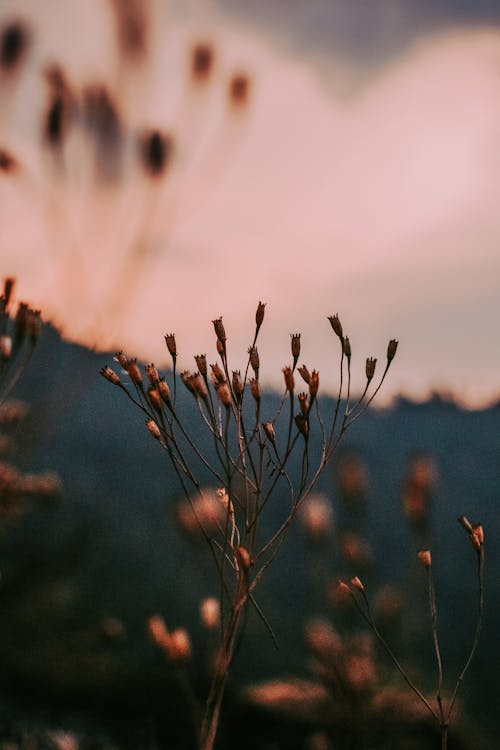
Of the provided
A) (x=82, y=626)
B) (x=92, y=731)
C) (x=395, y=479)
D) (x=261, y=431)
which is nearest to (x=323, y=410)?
(x=395, y=479)

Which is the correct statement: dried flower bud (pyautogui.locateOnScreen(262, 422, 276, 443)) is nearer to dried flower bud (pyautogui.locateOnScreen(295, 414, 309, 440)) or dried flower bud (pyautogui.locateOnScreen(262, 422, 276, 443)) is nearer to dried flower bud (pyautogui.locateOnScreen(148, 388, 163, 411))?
dried flower bud (pyautogui.locateOnScreen(295, 414, 309, 440))

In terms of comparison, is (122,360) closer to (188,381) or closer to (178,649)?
(188,381)

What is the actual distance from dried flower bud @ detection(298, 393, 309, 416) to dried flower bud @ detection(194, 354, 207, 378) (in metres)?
0.21

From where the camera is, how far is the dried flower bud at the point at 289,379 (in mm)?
1418

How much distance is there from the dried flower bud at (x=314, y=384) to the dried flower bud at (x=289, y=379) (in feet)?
0.15

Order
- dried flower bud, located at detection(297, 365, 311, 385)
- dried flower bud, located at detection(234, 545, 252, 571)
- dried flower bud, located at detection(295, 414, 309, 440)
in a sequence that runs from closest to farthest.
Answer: dried flower bud, located at detection(234, 545, 252, 571), dried flower bud, located at detection(295, 414, 309, 440), dried flower bud, located at detection(297, 365, 311, 385)

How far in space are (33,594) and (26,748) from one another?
60.3 inches

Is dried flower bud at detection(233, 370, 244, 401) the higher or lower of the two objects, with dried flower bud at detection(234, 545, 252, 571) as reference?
higher

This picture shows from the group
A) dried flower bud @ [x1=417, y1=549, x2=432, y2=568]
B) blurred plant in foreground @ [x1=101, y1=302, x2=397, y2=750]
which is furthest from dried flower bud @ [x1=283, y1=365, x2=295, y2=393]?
dried flower bud @ [x1=417, y1=549, x2=432, y2=568]

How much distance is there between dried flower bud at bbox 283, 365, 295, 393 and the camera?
142 centimetres

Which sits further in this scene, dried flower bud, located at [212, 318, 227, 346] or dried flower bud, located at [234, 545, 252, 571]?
dried flower bud, located at [212, 318, 227, 346]

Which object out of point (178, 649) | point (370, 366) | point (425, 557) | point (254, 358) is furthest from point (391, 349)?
point (178, 649)

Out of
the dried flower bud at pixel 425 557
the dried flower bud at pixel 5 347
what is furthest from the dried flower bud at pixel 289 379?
the dried flower bud at pixel 5 347

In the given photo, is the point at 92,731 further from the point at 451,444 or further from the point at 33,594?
the point at 451,444
